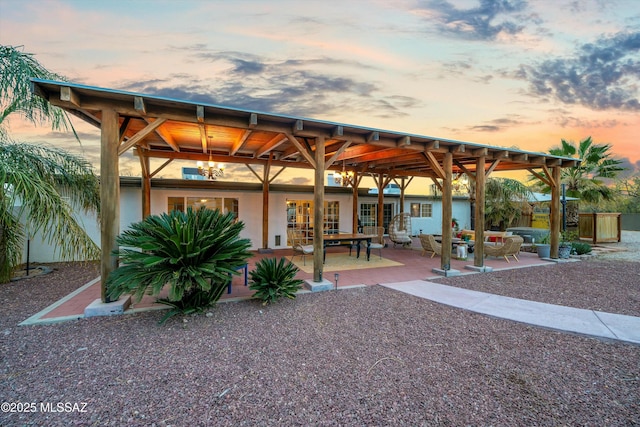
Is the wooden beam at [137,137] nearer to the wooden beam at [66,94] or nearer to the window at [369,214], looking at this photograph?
the wooden beam at [66,94]

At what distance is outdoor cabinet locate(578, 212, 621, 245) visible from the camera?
13.1 m

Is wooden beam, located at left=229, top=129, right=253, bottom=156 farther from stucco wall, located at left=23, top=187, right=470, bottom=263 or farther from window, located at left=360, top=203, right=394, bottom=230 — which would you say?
window, located at left=360, top=203, right=394, bottom=230

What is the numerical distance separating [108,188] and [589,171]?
60.9 ft

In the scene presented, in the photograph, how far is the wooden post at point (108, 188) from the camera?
4.11 m

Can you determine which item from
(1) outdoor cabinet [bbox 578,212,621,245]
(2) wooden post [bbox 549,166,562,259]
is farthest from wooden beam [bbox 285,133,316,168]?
(1) outdoor cabinet [bbox 578,212,621,245]

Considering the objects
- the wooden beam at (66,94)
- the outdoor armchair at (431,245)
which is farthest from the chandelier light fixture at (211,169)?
the outdoor armchair at (431,245)

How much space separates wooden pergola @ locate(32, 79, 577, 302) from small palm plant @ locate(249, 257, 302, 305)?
887 mm

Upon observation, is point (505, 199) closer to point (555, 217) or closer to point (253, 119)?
point (555, 217)

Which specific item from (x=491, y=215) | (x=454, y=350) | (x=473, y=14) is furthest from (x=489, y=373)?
(x=491, y=215)

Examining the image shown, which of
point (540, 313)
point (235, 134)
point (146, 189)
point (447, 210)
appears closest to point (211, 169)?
point (235, 134)

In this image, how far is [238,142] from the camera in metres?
6.95

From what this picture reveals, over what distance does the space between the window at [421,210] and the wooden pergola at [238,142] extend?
5.38 m

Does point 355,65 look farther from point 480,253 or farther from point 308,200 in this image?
point 480,253

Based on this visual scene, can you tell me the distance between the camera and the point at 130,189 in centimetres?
920
